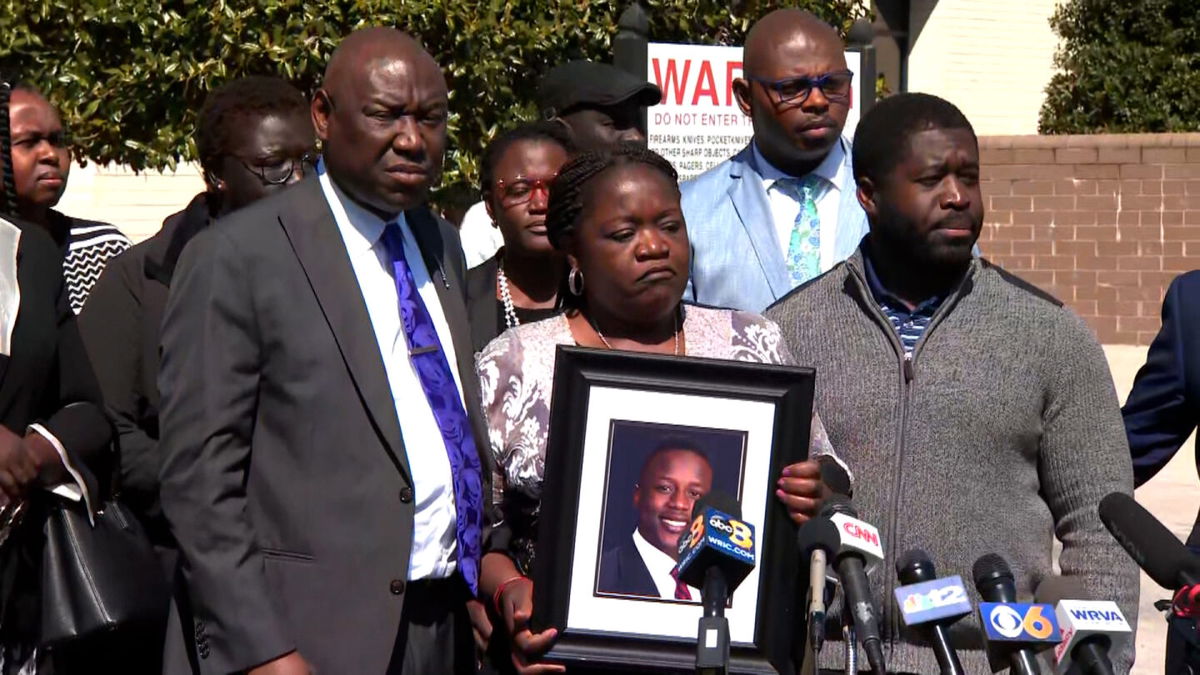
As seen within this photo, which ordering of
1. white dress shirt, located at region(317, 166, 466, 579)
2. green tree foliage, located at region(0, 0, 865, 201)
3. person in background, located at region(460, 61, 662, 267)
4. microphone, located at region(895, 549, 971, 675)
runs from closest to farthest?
microphone, located at region(895, 549, 971, 675)
white dress shirt, located at region(317, 166, 466, 579)
person in background, located at region(460, 61, 662, 267)
green tree foliage, located at region(0, 0, 865, 201)

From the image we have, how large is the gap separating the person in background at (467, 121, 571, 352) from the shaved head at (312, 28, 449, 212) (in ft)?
4.33

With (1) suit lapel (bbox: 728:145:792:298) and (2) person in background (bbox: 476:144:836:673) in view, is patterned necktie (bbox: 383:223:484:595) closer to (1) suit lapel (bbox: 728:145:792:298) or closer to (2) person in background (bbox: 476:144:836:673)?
(2) person in background (bbox: 476:144:836:673)

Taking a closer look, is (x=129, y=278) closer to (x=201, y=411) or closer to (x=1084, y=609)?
(x=201, y=411)

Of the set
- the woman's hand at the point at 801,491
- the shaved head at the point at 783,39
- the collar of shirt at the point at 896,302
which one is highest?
the shaved head at the point at 783,39

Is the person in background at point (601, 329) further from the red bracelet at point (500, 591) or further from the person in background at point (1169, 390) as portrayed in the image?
the person in background at point (1169, 390)

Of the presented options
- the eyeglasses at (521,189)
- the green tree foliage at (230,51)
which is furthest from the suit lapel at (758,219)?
the green tree foliage at (230,51)

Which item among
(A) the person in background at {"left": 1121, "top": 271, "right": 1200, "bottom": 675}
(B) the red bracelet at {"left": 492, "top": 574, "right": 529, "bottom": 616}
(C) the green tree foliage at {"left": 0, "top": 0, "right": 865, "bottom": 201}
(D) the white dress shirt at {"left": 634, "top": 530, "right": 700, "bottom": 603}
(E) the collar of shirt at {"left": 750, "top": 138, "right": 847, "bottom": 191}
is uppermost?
(C) the green tree foliage at {"left": 0, "top": 0, "right": 865, "bottom": 201}

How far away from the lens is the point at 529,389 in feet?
13.5

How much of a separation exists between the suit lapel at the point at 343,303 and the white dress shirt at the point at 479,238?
351 centimetres

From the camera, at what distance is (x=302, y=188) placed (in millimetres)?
4109

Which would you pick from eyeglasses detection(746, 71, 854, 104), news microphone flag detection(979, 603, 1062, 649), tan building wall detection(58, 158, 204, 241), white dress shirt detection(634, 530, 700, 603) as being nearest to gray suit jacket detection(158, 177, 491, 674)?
white dress shirt detection(634, 530, 700, 603)

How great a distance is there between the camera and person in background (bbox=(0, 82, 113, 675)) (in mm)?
4613

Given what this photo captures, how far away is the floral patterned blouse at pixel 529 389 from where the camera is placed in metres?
4.07

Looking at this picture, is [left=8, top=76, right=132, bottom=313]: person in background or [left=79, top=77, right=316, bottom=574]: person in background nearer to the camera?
[left=79, top=77, right=316, bottom=574]: person in background
